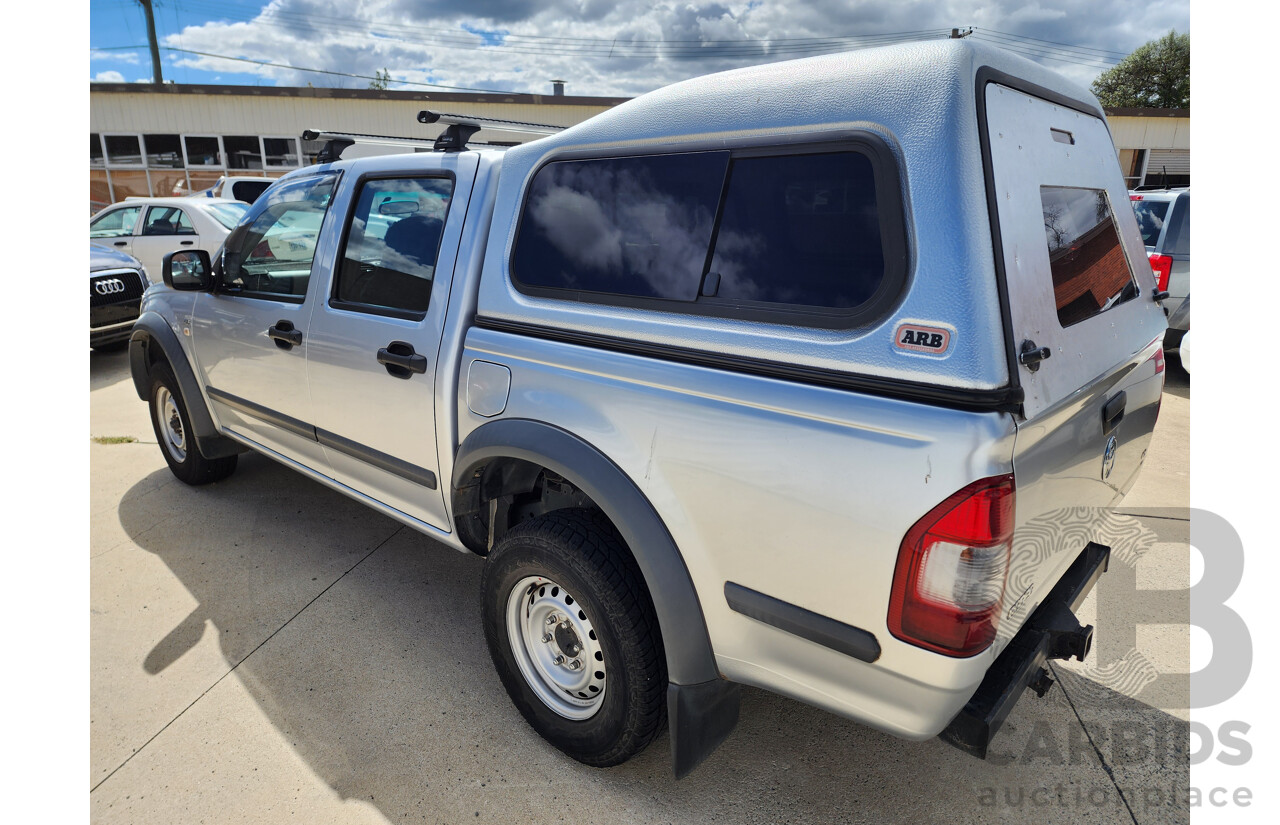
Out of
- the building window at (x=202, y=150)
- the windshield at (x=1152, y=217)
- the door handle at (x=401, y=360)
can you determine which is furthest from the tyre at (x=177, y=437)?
the building window at (x=202, y=150)

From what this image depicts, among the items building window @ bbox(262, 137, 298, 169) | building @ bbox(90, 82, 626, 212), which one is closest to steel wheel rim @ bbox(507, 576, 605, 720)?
building @ bbox(90, 82, 626, 212)

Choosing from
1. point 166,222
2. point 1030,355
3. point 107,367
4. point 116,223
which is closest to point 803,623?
point 1030,355

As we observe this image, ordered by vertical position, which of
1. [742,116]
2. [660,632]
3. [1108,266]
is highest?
[742,116]

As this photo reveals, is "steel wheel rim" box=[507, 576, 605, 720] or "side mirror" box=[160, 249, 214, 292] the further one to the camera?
"side mirror" box=[160, 249, 214, 292]

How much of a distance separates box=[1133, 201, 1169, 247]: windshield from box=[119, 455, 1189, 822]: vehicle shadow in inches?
235

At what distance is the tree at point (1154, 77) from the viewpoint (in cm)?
4403

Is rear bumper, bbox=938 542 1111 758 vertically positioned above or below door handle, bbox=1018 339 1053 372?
below

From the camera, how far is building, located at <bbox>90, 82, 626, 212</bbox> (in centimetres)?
2056

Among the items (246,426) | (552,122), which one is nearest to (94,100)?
(552,122)

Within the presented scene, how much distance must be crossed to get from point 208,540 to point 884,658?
3662 mm

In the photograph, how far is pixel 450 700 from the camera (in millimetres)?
2713

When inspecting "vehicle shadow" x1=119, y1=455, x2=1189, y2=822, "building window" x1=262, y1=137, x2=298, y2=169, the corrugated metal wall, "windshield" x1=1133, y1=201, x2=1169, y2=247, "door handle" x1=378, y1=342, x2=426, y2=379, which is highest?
the corrugated metal wall

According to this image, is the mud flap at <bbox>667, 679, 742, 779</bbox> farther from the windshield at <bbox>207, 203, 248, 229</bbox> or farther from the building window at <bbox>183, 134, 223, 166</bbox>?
the building window at <bbox>183, 134, 223, 166</bbox>

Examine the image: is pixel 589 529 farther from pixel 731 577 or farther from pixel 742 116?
pixel 742 116
